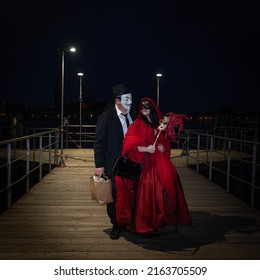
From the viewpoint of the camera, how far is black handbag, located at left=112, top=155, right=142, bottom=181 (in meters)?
4.16

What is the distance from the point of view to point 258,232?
4.85m

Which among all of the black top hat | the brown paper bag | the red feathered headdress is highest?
the black top hat

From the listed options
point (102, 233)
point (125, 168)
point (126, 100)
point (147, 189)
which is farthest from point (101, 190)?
point (126, 100)

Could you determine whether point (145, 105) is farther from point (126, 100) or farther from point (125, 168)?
point (125, 168)

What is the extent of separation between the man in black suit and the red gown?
0.61 feet

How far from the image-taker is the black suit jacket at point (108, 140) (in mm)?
4305

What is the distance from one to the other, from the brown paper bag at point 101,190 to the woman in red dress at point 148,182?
178mm

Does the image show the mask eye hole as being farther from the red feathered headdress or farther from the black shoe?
the black shoe

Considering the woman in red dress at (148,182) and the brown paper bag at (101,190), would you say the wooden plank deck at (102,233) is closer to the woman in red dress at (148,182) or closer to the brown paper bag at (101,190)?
the woman in red dress at (148,182)

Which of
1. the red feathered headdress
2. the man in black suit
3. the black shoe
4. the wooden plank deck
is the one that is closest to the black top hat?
the man in black suit

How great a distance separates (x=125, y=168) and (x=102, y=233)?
108 cm

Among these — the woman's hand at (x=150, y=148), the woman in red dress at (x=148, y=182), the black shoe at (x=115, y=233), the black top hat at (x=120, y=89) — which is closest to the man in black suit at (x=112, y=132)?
the black top hat at (x=120, y=89)

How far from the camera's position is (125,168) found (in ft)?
13.7

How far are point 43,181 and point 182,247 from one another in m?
5.21
